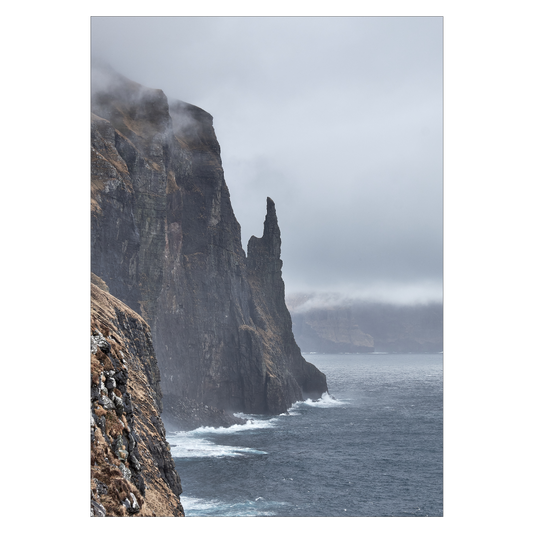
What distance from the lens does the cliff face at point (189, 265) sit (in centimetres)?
6003

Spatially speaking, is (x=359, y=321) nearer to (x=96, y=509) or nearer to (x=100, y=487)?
(x=100, y=487)

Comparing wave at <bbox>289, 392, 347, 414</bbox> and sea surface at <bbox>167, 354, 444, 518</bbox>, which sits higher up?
sea surface at <bbox>167, 354, 444, 518</bbox>

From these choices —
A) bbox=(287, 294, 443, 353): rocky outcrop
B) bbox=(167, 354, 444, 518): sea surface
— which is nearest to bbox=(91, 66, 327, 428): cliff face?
bbox=(167, 354, 444, 518): sea surface

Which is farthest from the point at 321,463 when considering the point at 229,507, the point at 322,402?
the point at 322,402

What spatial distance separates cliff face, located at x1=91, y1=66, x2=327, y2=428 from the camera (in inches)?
2363

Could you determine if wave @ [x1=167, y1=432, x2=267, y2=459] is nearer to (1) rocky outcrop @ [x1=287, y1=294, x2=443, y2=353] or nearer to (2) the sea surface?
(2) the sea surface

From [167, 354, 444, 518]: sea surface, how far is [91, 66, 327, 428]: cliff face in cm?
836

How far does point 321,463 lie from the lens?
5025 centimetres

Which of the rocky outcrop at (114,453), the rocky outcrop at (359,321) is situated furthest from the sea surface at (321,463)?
the rocky outcrop at (114,453)

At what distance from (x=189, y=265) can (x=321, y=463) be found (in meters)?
45.8
